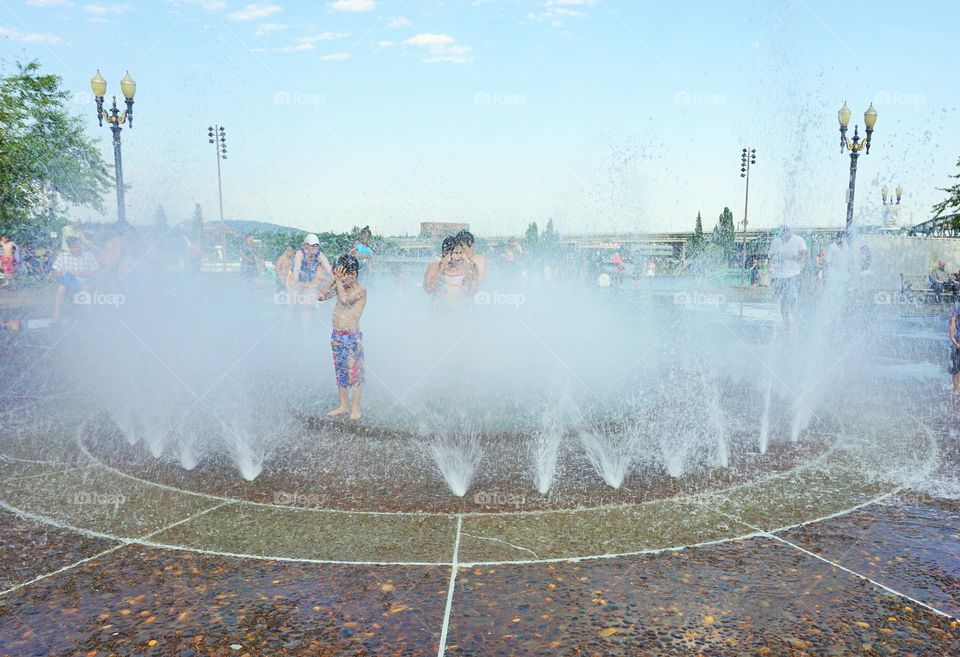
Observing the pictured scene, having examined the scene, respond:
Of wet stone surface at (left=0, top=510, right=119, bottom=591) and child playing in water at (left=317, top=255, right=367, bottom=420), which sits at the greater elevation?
child playing in water at (left=317, top=255, right=367, bottom=420)

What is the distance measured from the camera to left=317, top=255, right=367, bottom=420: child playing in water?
7.31 metres

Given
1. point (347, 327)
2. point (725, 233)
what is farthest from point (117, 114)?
point (725, 233)

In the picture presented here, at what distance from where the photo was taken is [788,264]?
1499 centimetres

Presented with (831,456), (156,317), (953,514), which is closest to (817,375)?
(831,456)

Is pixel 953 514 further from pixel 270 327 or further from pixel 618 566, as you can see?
pixel 270 327

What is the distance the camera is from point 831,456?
20.3 ft

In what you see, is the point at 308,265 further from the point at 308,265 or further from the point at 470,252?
the point at 470,252

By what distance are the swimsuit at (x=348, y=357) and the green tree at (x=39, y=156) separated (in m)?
27.9

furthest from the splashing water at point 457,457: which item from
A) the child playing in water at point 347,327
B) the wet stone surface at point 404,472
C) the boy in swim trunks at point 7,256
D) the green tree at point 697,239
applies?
the green tree at point 697,239

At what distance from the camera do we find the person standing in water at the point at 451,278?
344 inches

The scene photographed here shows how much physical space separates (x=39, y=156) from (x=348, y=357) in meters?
31.4

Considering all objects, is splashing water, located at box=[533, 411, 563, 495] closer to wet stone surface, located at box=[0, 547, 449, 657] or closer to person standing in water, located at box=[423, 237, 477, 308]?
wet stone surface, located at box=[0, 547, 449, 657]

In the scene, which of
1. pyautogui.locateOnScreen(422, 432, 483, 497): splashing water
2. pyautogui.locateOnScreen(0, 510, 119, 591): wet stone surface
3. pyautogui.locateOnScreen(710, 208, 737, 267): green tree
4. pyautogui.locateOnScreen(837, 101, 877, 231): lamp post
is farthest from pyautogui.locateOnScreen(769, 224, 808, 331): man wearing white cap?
pyautogui.locateOnScreen(710, 208, 737, 267): green tree

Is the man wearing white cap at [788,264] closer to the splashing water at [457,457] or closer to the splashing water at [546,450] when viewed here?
the splashing water at [546,450]
